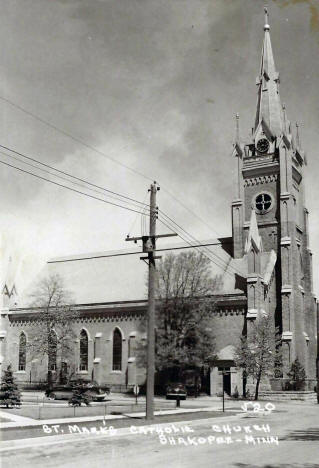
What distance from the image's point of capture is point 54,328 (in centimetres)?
5544

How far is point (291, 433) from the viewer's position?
20.5 meters

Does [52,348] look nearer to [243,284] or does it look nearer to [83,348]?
[83,348]

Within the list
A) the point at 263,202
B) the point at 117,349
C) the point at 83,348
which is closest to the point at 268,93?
the point at 263,202

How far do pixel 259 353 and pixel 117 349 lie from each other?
16749 millimetres

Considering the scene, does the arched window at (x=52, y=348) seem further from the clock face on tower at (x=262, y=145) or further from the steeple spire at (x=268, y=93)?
the steeple spire at (x=268, y=93)

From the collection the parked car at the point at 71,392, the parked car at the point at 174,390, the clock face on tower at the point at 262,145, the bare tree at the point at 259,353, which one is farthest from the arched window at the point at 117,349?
the clock face on tower at the point at 262,145

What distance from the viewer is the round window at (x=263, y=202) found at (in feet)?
189

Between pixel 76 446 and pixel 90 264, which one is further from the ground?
pixel 90 264

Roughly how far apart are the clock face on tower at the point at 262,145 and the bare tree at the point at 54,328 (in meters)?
25.0

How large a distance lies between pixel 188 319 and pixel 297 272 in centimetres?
1380

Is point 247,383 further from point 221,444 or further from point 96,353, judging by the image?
point 221,444

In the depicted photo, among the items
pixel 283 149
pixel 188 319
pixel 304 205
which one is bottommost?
pixel 188 319

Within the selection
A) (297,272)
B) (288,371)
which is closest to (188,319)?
(288,371)

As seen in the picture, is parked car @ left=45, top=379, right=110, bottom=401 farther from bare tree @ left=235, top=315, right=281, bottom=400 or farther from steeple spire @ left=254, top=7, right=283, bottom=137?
steeple spire @ left=254, top=7, right=283, bottom=137
